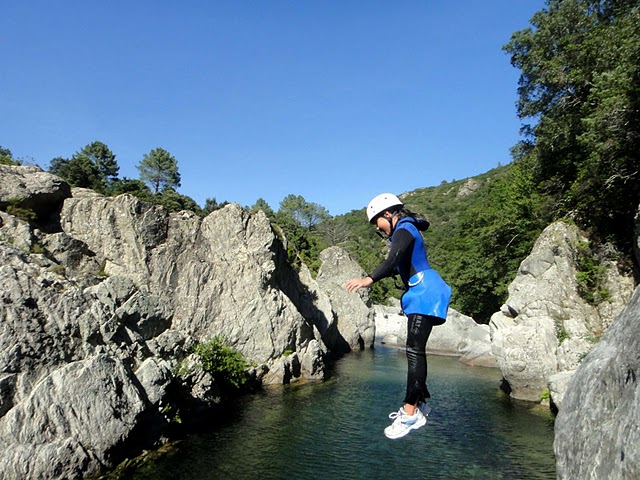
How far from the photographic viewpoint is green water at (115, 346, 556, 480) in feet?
50.9

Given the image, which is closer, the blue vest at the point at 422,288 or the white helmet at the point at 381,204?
the blue vest at the point at 422,288

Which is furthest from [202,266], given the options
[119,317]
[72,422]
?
[72,422]

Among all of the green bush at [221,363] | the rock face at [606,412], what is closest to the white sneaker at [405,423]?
the rock face at [606,412]

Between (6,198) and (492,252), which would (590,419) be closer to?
(6,198)

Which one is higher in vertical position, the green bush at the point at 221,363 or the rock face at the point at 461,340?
the green bush at the point at 221,363

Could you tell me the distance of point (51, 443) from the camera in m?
12.9

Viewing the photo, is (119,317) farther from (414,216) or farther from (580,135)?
(580,135)

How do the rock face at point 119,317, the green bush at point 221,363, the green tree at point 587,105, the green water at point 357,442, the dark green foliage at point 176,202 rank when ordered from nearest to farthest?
the rock face at point 119,317
the green water at point 357,442
the green tree at point 587,105
the green bush at point 221,363
the dark green foliage at point 176,202

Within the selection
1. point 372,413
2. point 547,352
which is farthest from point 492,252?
point 372,413

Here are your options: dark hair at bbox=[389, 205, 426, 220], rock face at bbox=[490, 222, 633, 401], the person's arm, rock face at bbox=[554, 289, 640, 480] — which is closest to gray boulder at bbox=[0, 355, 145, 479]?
the person's arm

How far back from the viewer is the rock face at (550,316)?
2477cm

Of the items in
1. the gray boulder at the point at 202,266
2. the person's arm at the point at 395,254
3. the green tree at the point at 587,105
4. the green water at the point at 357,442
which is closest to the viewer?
the person's arm at the point at 395,254

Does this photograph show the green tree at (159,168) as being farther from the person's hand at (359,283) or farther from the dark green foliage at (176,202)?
the person's hand at (359,283)

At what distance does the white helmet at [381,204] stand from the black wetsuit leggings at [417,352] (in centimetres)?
154
